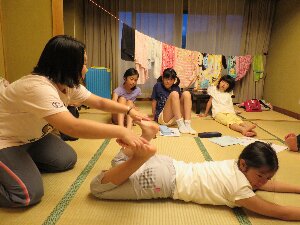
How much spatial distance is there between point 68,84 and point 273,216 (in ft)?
3.68

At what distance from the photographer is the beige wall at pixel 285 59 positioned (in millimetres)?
3889

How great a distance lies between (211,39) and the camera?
4.73 m

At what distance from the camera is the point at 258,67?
475 centimetres

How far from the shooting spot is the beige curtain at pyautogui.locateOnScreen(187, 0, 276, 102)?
459 cm

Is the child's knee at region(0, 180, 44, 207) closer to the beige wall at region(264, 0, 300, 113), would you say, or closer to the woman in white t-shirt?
the woman in white t-shirt

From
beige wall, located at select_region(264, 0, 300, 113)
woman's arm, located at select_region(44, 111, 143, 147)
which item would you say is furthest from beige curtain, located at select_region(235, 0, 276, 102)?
woman's arm, located at select_region(44, 111, 143, 147)

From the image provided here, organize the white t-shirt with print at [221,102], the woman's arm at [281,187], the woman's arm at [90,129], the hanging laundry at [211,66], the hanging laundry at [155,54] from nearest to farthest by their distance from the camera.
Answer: the woman's arm at [90,129] → the woman's arm at [281,187] → the white t-shirt with print at [221,102] → the hanging laundry at [155,54] → the hanging laundry at [211,66]

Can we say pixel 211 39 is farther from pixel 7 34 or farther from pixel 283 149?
pixel 7 34

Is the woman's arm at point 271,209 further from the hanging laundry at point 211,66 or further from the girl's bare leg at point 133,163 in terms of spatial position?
the hanging laundry at point 211,66

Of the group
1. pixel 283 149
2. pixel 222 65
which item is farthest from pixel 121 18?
pixel 283 149

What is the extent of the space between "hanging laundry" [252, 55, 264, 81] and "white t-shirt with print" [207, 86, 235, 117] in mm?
1517

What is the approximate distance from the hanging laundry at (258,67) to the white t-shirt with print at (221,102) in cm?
152

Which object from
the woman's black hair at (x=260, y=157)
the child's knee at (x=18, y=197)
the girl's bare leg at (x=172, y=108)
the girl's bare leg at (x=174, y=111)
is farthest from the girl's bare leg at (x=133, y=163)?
the girl's bare leg at (x=172, y=108)

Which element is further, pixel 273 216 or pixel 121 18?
pixel 121 18
